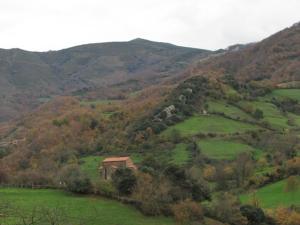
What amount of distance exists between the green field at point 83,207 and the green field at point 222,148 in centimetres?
4533

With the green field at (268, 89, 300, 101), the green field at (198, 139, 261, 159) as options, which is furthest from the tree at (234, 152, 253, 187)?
the green field at (268, 89, 300, 101)

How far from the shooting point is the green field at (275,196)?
69713mm

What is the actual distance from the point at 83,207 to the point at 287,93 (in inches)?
3900

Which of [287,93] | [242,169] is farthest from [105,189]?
[287,93]

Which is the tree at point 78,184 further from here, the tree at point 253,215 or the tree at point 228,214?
the tree at point 253,215

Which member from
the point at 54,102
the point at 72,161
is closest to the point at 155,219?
the point at 72,161

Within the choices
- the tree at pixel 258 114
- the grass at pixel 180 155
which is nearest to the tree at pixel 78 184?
the grass at pixel 180 155

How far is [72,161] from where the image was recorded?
107 meters

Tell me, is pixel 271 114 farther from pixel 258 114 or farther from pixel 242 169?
pixel 242 169

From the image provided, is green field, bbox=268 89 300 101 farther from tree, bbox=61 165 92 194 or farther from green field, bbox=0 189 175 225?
green field, bbox=0 189 175 225

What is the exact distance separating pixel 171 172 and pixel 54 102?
141 meters

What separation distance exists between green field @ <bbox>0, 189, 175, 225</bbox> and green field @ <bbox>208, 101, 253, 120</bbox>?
6900 cm

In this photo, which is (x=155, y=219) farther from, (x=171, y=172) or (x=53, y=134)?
(x=53, y=134)

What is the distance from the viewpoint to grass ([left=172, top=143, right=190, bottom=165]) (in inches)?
3810
